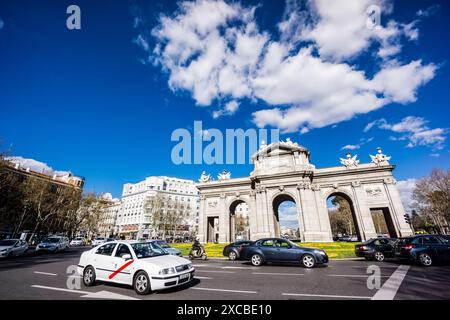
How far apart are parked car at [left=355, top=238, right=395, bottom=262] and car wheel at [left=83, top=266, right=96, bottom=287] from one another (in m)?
16.7

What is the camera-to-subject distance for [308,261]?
450 inches

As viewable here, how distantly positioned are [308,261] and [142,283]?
8914mm

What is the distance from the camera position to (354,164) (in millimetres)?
30656

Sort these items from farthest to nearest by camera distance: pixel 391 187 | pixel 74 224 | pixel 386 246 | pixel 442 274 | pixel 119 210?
pixel 119 210
pixel 74 224
pixel 391 187
pixel 386 246
pixel 442 274

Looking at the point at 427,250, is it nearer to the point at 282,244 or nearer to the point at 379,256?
the point at 379,256

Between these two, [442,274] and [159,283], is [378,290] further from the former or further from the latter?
[159,283]

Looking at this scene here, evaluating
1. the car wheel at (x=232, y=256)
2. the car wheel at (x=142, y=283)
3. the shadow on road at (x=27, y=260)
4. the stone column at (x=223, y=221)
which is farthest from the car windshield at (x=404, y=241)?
the stone column at (x=223, y=221)

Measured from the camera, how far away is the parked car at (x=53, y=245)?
22922 mm

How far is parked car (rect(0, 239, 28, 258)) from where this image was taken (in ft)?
56.2

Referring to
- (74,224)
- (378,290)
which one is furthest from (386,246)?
(74,224)

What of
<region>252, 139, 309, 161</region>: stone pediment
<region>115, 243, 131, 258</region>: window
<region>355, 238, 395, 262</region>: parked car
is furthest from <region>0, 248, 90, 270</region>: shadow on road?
<region>252, 139, 309, 161</region>: stone pediment

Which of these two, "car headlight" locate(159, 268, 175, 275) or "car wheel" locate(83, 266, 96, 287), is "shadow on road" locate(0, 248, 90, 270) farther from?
"car headlight" locate(159, 268, 175, 275)
